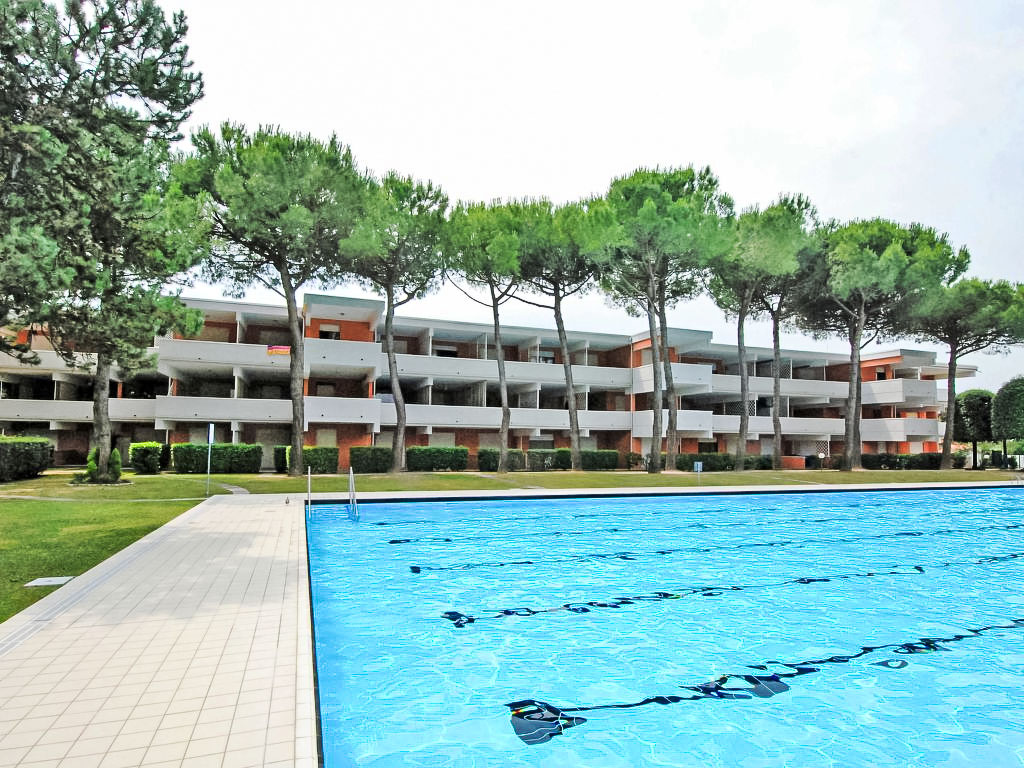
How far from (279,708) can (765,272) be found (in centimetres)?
3184

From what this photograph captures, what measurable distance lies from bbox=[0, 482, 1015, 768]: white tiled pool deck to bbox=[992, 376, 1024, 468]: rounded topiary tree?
46.7 meters

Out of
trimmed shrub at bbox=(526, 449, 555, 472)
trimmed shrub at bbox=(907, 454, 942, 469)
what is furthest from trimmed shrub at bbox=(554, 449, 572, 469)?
trimmed shrub at bbox=(907, 454, 942, 469)

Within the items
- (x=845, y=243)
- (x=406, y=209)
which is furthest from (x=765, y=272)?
(x=406, y=209)

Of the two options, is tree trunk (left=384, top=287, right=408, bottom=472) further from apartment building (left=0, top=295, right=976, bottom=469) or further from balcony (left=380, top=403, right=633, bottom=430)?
balcony (left=380, top=403, right=633, bottom=430)

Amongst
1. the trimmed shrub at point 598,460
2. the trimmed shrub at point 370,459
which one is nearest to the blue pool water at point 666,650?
the trimmed shrub at point 370,459

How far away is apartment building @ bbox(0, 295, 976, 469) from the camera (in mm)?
29828

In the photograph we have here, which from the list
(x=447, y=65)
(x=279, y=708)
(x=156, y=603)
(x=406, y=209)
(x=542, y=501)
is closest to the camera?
(x=279, y=708)

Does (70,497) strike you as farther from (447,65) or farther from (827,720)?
(827,720)

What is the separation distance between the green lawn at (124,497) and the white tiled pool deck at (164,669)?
925 millimetres

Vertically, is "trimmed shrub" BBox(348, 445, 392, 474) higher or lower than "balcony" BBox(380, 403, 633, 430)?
lower

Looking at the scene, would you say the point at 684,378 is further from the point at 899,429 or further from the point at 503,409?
the point at 899,429

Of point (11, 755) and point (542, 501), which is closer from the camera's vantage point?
point (11, 755)

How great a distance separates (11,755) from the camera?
10.7 feet

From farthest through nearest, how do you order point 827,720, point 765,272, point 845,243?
point 845,243 → point 765,272 → point 827,720
